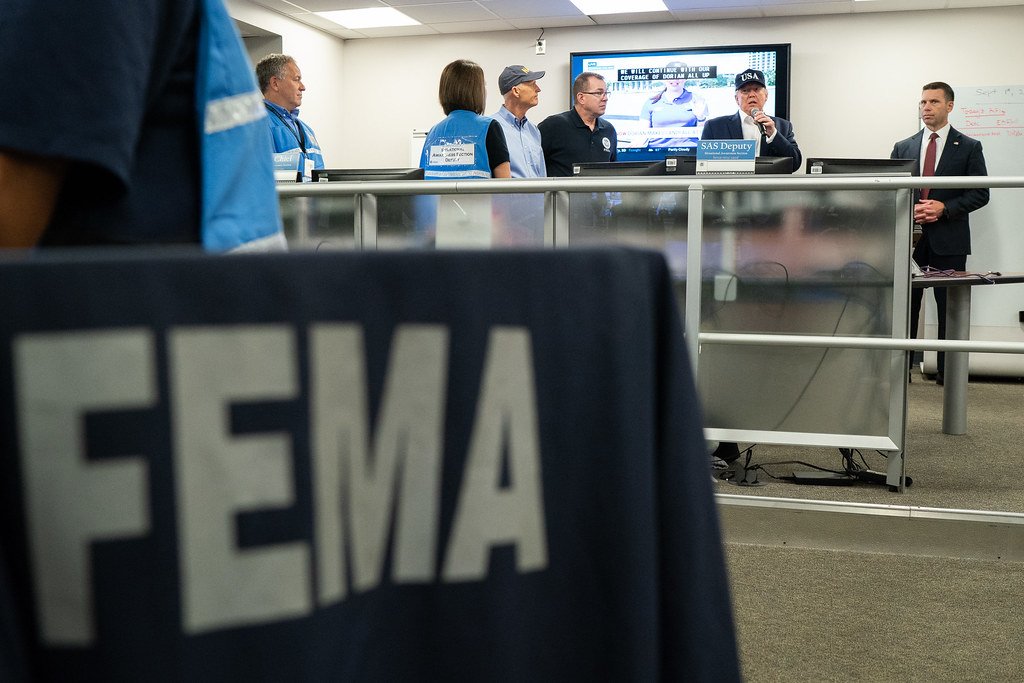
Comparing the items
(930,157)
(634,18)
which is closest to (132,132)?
(930,157)

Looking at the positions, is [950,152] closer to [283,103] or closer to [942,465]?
[942,465]

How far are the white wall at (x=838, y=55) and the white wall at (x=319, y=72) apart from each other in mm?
185

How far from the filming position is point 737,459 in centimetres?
332

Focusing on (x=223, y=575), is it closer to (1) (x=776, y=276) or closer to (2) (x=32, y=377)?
(2) (x=32, y=377)

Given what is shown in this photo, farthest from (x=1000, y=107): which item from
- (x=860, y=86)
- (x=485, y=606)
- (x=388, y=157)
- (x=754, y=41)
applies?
(x=485, y=606)

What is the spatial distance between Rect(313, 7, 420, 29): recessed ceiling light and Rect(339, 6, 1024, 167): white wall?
0.51 m

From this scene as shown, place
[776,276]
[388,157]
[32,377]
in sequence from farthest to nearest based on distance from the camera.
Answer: [388,157] < [776,276] < [32,377]

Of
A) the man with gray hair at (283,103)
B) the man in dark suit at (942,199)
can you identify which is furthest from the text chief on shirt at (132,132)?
the man in dark suit at (942,199)

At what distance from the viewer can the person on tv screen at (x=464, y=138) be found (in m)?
3.72

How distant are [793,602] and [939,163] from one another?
4.35 m

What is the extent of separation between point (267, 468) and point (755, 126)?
5.60m

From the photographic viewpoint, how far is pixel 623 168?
150 inches

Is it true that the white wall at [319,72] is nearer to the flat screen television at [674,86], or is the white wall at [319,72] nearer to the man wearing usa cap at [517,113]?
the flat screen television at [674,86]

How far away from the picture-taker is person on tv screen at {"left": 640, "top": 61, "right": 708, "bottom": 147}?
7.73 meters
